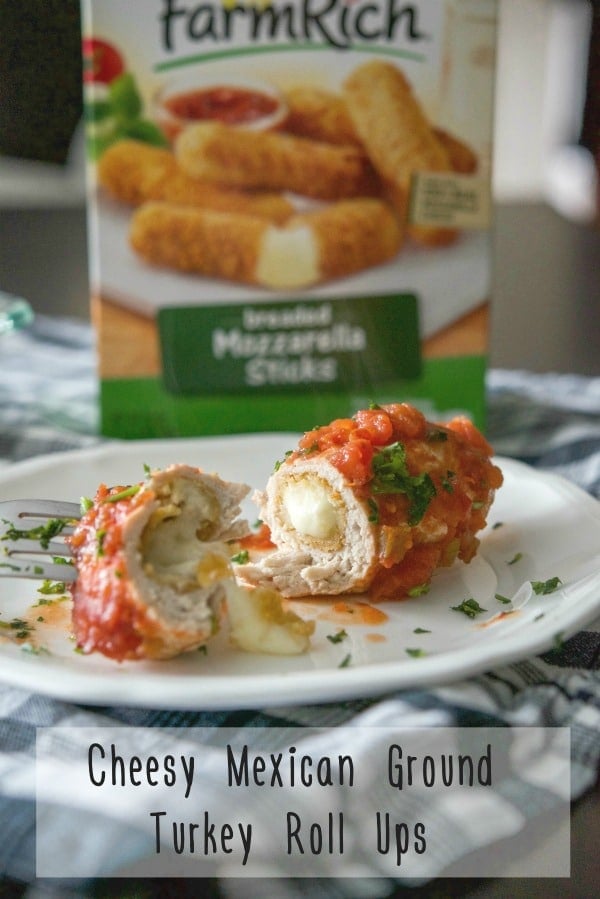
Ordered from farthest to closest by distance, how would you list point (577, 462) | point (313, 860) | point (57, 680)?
1. point (577, 462)
2. point (57, 680)
3. point (313, 860)

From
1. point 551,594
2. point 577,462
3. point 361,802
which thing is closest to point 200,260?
point 577,462

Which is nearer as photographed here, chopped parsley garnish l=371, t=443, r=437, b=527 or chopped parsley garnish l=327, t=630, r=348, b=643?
chopped parsley garnish l=327, t=630, r=348, b=643

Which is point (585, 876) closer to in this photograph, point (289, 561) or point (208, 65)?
point (289, 561)

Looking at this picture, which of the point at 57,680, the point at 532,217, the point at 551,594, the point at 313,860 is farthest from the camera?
the point at 532,217

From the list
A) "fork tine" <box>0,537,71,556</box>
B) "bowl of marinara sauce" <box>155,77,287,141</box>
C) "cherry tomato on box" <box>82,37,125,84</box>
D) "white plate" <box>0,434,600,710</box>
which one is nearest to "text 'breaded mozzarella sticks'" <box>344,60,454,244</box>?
"bowl of marinara sauce" <box>155,77,287,141</box>

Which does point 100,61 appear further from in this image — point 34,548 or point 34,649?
point 34,649

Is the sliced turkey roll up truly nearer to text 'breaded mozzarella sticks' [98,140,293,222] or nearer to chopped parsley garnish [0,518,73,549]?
chopped parsley garnish [0,518,73,549]

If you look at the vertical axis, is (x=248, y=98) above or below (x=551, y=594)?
above
